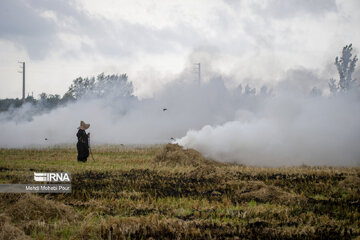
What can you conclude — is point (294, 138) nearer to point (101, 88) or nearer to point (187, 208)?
point (187, 208)

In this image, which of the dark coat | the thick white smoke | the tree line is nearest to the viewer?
the thick white smoke

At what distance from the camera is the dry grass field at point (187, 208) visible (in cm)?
729

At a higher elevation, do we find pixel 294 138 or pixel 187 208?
pixel 294 138

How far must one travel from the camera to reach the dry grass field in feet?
23.9

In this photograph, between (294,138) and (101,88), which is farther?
(101,88)

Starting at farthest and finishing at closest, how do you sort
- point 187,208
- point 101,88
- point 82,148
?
point 101,88, point 82,148, point 187,208

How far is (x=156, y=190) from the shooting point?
12062 mm

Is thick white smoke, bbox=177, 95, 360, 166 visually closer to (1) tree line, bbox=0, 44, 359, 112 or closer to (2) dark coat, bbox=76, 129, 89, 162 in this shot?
(2) dark coat, bbox=76, 129, 89, 162

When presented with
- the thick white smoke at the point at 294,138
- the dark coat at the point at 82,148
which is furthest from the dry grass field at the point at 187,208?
the dark coat at the point at 82,148

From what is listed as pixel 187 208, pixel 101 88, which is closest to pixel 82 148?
pixel 187 208

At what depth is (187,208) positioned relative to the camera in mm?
9453

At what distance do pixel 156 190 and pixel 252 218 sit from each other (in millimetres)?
4280

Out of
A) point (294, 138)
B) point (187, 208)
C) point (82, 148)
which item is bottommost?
point (187, 208)

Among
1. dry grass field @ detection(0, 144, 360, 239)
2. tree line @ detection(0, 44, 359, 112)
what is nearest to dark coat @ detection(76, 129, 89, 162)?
dry grass field @ detection(0, 144, 360, 239)
